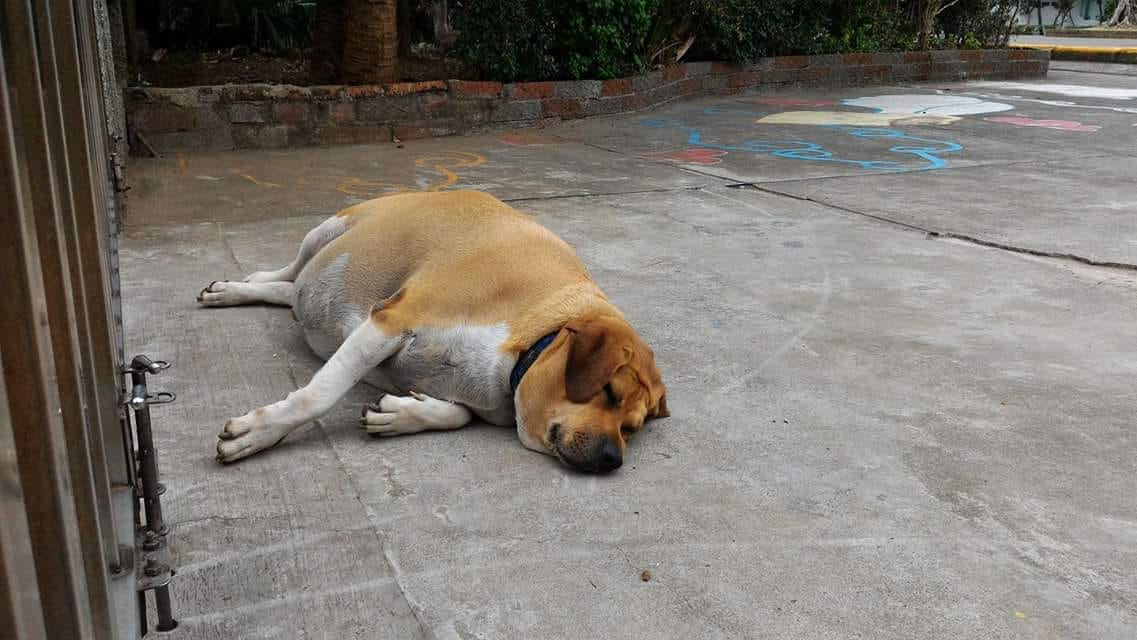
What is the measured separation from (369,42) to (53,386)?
32.1 feet

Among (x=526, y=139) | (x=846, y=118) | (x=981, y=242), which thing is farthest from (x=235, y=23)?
(x=981, y=242)

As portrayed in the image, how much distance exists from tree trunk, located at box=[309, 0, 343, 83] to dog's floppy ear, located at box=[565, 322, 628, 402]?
336 inches

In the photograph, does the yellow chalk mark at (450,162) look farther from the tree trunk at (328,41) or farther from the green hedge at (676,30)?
the green hedge at (676,30)

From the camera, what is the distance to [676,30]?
14.8 meters

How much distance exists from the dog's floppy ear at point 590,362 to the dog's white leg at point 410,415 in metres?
0.51

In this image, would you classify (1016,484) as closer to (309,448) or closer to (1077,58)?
(309,448)

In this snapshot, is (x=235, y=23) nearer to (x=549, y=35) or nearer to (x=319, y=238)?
(x=549, y=35)

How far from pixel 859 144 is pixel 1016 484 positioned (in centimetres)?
805

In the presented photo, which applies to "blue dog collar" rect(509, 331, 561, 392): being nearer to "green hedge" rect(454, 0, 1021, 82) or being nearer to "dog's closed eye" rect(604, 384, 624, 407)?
"dog's closed eye" rect(604, 384, 624, 407)

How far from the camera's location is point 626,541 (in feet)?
9.43

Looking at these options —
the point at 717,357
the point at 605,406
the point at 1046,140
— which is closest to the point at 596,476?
the point at 605,406

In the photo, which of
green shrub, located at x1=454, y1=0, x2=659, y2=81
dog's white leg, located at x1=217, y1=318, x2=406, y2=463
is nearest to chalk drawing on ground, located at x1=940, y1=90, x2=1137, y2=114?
green shrub, located at x1=454, y1=0, x2=659, y2=81

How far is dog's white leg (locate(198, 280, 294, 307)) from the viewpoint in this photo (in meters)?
4.78

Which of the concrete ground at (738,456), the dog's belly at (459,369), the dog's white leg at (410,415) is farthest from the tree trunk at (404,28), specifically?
the dog's white leg at (410,415)
